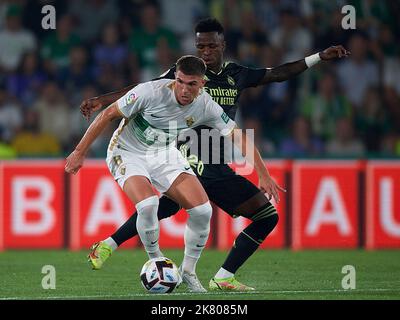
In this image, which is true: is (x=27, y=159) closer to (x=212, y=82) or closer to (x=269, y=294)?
(x=212, y=82)

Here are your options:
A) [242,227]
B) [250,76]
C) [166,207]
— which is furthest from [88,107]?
[242,227]

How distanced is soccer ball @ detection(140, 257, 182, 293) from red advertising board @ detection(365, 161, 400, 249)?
18.5 feet

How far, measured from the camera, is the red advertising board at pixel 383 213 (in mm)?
14180

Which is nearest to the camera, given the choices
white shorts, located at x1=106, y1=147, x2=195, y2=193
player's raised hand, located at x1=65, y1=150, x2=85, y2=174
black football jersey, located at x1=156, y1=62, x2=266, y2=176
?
player's raised hand, located at x1=65, y1=150, x2=85, y2=174

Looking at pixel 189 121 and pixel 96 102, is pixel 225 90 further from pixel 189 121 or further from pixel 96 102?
pixel 96 102

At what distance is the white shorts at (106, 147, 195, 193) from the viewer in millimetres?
9234

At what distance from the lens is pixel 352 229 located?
14.2m

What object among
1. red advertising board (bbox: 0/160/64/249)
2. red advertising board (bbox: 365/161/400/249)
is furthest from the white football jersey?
red advertising board (bbox: 365/161/400/249)

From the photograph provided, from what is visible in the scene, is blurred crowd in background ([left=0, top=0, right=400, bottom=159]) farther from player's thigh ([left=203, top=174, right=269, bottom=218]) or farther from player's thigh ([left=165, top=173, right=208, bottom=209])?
player's thigh ([left=165, top=173, right=208, bottom=209])

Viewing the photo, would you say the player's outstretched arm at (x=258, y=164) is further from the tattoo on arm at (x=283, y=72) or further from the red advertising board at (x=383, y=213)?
the red advertising board at (x=383, y=213)

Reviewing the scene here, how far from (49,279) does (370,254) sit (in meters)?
4.55

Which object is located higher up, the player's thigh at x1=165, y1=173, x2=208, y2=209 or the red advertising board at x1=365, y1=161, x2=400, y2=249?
the player's thigh at x1=165, y1=173, x2=208, y2=209

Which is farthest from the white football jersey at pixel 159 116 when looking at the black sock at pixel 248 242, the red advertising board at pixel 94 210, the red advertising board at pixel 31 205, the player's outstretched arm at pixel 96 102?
the red advertising board at pixel 31 205
